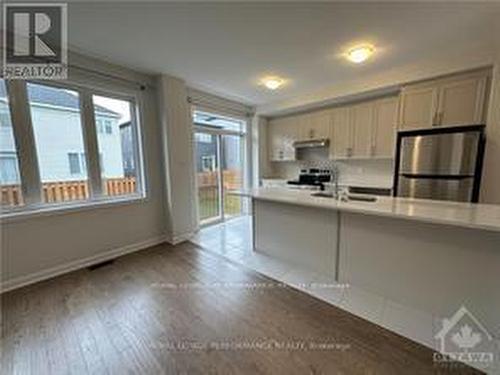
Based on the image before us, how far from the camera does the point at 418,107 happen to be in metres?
3.30

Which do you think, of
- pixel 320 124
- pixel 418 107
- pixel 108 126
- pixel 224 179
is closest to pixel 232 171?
pixel 224 179

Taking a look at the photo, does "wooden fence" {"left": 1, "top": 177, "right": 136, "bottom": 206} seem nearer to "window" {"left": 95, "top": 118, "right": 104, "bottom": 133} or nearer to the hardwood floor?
"window" {"left": 95, "top": 118, "right": 104, "bottom": 133}

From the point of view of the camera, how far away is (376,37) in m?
2.51

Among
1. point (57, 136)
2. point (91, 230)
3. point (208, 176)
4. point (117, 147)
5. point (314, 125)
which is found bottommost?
point (91, 230)

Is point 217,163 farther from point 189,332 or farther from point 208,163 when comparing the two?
point 189,332

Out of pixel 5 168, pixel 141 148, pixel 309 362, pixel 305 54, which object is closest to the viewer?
pixel 309 362

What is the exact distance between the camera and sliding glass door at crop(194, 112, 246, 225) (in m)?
4.55

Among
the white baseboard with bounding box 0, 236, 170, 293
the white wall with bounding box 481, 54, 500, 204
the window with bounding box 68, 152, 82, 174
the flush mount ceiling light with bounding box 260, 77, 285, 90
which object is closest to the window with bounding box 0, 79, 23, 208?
the window with bounding box 68, 152, 82, 174

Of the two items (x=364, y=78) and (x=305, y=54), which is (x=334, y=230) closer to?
(x=305, y=54)

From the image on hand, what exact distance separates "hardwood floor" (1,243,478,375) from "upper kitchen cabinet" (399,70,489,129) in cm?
292

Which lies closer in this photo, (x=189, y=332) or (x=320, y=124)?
(x=189, y=332)

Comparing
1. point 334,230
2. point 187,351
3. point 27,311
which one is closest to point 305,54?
point 334,230

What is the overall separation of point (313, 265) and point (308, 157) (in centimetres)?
309

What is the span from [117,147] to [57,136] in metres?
0.73
